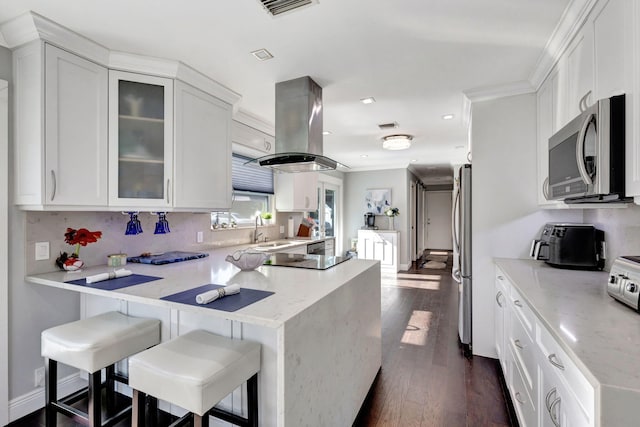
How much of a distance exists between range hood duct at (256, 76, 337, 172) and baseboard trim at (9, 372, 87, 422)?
2122 millimetres

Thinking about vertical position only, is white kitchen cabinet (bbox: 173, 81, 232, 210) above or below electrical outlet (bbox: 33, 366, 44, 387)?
above

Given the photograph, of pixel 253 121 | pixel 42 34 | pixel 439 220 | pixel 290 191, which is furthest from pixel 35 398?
pixel 439 220

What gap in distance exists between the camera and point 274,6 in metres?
1.65

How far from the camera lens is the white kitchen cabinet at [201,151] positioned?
7.86 ft

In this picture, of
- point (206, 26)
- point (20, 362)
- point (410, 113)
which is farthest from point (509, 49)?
point (20, 362)

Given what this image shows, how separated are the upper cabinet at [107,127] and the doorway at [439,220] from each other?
9298 mm

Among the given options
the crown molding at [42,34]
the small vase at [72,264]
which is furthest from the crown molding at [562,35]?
the small vase at [72,264]

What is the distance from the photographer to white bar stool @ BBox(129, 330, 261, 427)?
1.22 metres

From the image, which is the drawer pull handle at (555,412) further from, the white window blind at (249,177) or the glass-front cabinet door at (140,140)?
the white window blind at (249,177)

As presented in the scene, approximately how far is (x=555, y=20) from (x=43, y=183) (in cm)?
313

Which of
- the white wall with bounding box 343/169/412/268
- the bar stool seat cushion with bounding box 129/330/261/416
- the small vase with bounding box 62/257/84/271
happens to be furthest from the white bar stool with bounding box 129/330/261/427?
the white wall with bounding box 343/169/412/268

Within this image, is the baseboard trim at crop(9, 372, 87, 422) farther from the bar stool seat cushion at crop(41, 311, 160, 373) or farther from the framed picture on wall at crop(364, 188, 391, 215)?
the framed picture on wall at crop(364, 188, 391, 215)

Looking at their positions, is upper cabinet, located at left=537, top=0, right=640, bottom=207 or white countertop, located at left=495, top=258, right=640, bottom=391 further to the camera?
upper cabinet, located at left=537, top=0, right=640, bottom=207

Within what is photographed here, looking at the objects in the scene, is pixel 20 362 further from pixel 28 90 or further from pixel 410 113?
pixel 410 113
